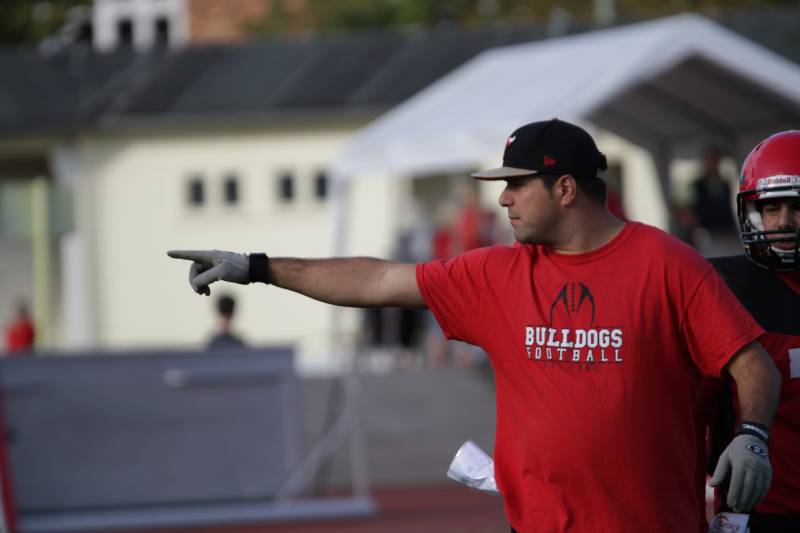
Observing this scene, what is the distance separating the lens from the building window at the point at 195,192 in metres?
27.8

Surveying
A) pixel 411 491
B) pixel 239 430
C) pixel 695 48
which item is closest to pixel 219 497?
pixel 239 430

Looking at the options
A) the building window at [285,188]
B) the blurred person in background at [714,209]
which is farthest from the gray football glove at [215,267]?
the building window at [285,188]

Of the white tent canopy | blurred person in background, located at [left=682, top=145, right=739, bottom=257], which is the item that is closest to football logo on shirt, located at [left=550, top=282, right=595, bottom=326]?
the white tent canopy

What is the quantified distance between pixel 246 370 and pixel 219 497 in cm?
94

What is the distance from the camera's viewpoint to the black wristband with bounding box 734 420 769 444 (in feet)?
13.9

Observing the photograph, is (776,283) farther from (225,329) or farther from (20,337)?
(20,337)

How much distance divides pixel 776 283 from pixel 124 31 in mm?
37897

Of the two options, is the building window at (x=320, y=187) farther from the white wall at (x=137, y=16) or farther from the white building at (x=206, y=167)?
the white wall at (x=137, y=16)

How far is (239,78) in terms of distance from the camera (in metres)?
27.9

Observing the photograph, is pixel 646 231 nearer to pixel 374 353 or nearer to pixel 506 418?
pixel 506 418

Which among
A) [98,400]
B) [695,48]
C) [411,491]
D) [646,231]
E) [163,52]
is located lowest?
[411,491]

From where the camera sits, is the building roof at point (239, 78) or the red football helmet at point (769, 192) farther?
the building roof at point (239, 78)

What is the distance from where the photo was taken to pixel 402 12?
1554 inches

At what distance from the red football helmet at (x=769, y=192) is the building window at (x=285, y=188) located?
23.0m
